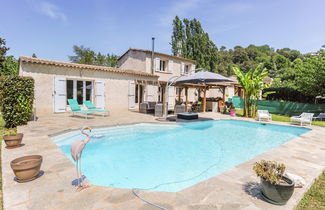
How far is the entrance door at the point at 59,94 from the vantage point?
39.7 feet

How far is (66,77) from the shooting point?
12.6 meters

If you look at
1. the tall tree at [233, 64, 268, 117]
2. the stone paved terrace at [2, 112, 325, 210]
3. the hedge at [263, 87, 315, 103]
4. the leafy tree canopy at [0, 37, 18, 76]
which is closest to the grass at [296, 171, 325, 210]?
the stone paved terrace at [2, 112, 325, 210]

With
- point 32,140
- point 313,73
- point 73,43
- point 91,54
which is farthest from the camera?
point 73,43

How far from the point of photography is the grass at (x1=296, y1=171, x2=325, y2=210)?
2.87 metres

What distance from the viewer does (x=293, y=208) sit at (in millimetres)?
2793

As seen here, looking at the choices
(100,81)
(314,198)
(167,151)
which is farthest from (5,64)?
(314,198)

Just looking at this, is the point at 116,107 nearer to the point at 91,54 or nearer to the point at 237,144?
the point at 237,144

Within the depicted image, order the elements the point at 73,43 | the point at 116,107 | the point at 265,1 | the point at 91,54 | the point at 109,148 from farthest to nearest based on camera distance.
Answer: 1. the point at 73,43
2. the point at 91,54
3. the point at 116,107
4. the point at 265,1
5. the point at 109,148

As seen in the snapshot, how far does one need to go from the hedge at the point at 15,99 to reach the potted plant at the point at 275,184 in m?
10.4

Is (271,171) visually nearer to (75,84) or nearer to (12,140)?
(12,140)

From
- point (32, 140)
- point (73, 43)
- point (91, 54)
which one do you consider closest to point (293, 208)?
point (32, 140)

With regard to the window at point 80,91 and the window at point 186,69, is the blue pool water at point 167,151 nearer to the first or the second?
the window at point 80,91

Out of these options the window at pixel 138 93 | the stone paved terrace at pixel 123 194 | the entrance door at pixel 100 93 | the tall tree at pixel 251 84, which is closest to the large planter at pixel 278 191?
the stone paved terrace at pixel 123 194

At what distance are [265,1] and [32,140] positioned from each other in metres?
14.4
